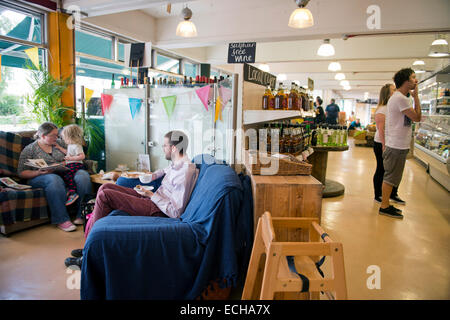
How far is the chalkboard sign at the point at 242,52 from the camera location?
9.74ft

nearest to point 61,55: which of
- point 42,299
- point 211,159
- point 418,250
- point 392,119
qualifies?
point 211,159

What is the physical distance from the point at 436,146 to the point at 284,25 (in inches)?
166

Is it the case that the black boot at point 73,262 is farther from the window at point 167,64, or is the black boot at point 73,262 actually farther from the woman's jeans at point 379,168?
the window at point 167,64

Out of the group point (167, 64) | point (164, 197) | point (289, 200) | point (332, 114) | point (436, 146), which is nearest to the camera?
point (289, 200)

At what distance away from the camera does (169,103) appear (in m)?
3.92

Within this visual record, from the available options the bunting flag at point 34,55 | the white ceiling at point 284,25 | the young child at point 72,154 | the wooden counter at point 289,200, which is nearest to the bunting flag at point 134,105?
the young child at point 72,154

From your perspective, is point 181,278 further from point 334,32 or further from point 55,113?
point 334,32

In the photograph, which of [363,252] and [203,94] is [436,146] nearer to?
[363,252]

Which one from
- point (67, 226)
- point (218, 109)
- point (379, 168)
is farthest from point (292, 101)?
point (67, 226)

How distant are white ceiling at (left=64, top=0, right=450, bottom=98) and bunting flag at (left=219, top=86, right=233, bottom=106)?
7.87ft

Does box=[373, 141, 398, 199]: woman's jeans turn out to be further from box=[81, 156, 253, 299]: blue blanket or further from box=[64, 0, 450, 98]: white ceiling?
box=[81, 156, 253, 299]: blue blanket

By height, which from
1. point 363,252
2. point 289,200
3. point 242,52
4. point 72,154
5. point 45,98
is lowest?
point 363,252

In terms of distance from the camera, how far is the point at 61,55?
17.4ft

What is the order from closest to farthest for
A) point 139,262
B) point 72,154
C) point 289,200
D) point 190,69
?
1. point 139,262
2. point 289,200
3. point 72,154
4. point 190,69
